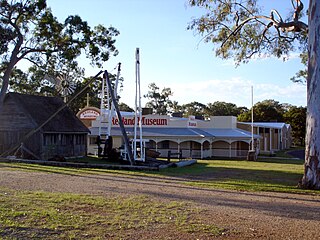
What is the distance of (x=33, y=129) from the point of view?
3175 cm

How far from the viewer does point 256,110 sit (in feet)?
262

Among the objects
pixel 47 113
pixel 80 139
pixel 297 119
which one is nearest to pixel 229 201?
pixel 47 113

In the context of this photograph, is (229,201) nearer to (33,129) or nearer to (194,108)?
(33,129)

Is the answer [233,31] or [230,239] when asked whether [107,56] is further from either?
[230,239]

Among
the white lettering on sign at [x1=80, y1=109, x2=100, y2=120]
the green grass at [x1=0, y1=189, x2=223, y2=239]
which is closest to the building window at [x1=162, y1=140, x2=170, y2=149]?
the white lettering on sign at [x1=80, y1=109, x2=100, y2=120]

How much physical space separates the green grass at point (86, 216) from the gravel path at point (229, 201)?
73 cm

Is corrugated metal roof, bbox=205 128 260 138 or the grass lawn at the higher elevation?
corrugated metal roof, bbox=205 128 260 138

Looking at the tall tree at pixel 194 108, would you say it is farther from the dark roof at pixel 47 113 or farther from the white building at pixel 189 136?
the dark roof at pixel 47 113

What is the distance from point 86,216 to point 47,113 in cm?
2618

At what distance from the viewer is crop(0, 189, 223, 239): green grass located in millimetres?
8023

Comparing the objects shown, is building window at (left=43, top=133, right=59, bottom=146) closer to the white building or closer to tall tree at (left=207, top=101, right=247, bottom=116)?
the white building

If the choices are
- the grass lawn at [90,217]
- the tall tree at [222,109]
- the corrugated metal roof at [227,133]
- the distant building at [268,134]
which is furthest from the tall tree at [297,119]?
the grass lawn at [90,217]

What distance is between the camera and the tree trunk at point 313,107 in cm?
1680

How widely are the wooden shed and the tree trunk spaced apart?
20.2 m
